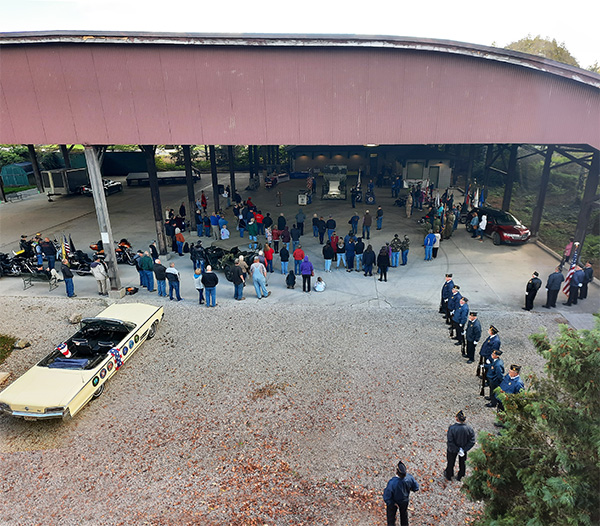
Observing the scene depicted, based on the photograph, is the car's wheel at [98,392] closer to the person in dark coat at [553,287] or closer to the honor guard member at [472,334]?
the honor guard member at [472,334]

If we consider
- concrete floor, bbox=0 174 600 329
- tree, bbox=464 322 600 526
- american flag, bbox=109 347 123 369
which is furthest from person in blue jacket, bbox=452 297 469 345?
american flag, bbox=109 347 123 369

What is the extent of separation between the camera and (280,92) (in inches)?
516

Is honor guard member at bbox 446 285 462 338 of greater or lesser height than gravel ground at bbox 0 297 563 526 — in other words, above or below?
above

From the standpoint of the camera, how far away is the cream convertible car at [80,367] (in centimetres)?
767

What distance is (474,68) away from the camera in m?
13.2

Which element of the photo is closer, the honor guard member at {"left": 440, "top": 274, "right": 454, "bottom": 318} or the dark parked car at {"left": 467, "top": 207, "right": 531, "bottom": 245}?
the honor guard member at {"left": 440, "top": 274, "right": 454, "bottom": 318}

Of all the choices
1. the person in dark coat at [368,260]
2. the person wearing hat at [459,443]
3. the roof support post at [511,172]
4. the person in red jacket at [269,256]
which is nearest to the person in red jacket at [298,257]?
the person in red jacket at [269,256]

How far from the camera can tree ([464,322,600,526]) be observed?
3352mm

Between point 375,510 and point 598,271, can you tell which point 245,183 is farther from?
point 375,510

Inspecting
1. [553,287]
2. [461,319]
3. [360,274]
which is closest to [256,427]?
[461,319]

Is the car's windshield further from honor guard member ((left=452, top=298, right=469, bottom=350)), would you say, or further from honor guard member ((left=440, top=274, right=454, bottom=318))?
honor guard member ((left=452, top=298, right=469, bottom=350))

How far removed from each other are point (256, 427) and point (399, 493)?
332 cm

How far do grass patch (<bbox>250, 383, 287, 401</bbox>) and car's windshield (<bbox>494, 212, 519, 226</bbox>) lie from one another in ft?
49.6

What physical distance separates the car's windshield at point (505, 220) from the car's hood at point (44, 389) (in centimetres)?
1838
